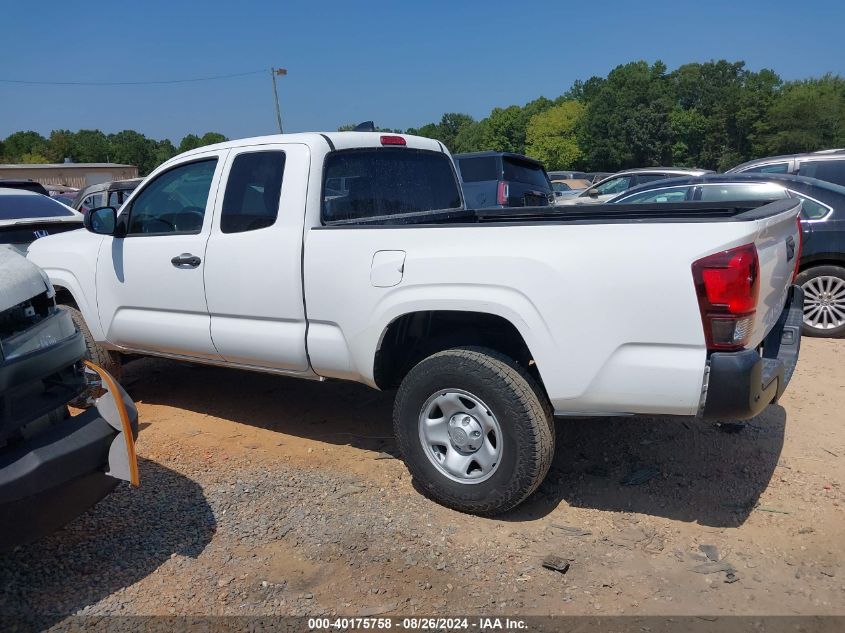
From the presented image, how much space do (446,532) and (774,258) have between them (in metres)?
2.06

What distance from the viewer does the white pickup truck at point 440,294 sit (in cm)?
283

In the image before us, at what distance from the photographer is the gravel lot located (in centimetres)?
285

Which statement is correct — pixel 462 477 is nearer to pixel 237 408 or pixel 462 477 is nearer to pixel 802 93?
pixel 237 408

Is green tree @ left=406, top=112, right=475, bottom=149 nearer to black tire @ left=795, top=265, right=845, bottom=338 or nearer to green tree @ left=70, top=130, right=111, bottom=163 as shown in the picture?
green tree @ left=70, top=130, right=111, bottom=163

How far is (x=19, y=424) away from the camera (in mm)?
2619

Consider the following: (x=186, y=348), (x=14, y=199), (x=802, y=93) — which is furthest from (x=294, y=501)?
(x=802, y=93)

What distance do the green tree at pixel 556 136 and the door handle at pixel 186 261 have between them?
79376mm

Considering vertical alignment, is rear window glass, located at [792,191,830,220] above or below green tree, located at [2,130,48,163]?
below

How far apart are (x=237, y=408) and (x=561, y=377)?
9.97 feet

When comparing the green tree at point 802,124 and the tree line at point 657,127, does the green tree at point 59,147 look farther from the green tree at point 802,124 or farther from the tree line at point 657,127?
the green tree at point 802,124

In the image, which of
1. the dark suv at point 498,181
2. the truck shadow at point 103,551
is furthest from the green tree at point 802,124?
the truck shadow at point 103,551

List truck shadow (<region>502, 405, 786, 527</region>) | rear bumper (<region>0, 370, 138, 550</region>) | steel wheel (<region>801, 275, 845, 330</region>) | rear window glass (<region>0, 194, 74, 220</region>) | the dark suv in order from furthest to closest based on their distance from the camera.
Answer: the dark suv → steel wheel (<region>801, 275, 845, 330</region>) → rear window glass (<region>0, 194, 74, 220</region>) → truck shadow (<region>502, 405, 786, 527</region>) → rear bumper (<region>0, 370, 138, 550</region>)

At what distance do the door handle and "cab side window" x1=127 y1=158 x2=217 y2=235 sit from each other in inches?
7.2

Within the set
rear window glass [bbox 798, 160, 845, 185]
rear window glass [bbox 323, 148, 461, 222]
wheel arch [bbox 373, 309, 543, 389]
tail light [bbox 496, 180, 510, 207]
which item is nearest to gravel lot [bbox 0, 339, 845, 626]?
wheel arch [bbox 373, 309, 543, 389]
